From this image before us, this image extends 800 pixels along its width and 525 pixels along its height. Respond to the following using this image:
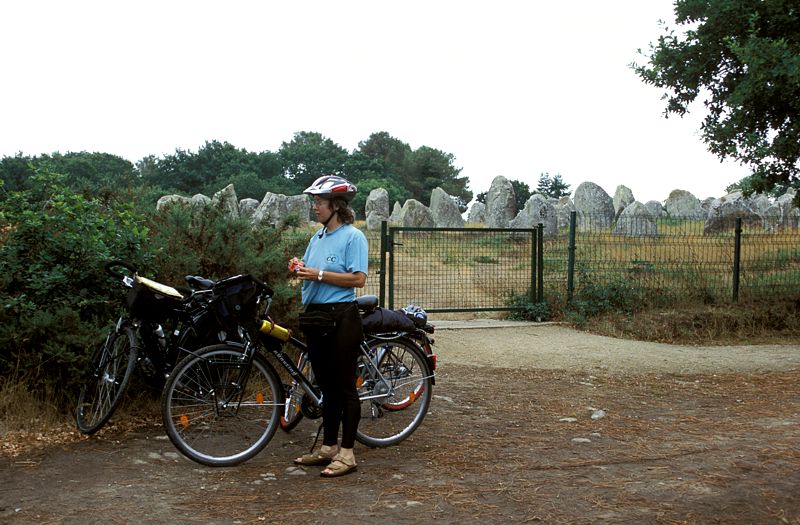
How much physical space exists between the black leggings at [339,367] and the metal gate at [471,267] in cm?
828

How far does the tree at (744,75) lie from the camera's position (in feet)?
39.1

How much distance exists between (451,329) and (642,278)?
13.0ft

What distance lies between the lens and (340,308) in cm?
543

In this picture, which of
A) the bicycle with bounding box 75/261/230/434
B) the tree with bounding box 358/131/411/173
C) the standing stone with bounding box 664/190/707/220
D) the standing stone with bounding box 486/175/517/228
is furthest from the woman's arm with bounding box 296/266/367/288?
the tree with bounding box 358/131/411/173

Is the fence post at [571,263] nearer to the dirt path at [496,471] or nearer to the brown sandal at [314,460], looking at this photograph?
the dirt path at [496,471]

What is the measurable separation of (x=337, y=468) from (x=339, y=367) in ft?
2.12

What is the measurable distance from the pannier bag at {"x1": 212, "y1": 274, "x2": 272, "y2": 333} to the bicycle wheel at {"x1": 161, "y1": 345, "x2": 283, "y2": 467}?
0.22 metres

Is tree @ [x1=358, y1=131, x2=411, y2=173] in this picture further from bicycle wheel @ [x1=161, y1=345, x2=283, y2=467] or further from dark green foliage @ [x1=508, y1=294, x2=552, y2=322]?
bicycle wheel @ [x1=161, y1=345, x2=283, y2=467]

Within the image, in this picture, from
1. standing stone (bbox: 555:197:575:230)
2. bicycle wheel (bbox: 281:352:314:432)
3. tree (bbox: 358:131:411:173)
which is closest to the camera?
bicycle wheel (bbox: 281:352:314:432)

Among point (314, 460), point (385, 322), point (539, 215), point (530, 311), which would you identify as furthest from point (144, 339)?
point (539, 215)

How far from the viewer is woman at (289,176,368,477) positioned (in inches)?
213

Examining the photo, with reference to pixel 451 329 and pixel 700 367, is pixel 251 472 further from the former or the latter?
pixel 451 329

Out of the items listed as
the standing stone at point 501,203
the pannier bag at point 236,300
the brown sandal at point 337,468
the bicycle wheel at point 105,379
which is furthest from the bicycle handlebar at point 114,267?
the standing stone at point 501,203

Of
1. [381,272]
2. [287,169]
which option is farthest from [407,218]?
[287,169]
